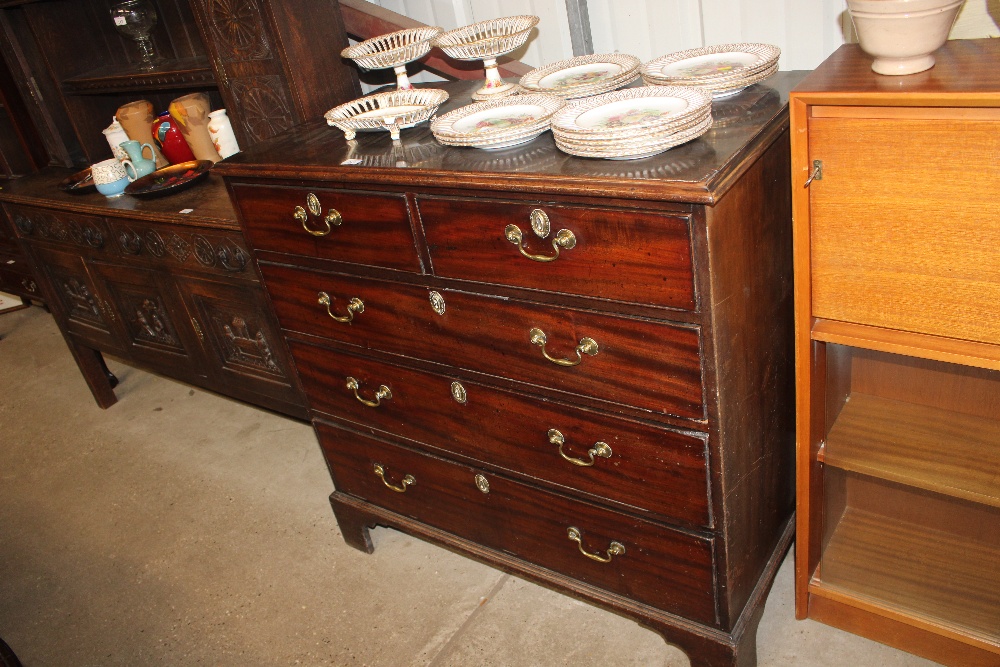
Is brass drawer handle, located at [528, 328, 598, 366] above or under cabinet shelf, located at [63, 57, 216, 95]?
under

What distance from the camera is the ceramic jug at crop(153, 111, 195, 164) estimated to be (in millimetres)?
2721

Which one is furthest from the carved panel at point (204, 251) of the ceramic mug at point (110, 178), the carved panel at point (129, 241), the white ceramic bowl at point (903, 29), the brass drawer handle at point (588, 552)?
the white ceramic bowl at point (903, 29)

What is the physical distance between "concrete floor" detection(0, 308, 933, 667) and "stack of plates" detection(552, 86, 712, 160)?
1.18 m

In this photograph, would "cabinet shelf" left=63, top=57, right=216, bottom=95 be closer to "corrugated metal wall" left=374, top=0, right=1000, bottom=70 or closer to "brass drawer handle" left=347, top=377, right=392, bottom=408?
"corrugated metal wall" left=374, top=0, right=1000, bottom=70

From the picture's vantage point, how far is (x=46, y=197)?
2.72 m

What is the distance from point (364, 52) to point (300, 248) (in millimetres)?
494

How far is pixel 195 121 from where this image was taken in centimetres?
262

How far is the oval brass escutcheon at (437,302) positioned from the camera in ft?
5.33

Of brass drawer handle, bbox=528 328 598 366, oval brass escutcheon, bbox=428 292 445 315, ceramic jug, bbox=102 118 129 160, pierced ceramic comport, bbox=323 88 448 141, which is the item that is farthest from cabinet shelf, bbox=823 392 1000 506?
ceramic jug, bbox=102 118 129 160

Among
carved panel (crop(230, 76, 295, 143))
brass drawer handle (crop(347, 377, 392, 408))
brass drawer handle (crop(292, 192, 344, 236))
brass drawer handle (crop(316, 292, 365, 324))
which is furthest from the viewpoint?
carved panel (crop(230, 76, 295, 143))

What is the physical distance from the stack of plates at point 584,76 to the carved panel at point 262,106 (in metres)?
0.64

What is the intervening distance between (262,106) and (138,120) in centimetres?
91

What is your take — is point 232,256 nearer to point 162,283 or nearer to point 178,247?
point 178,247

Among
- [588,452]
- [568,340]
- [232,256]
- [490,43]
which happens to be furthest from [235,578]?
[490,43]
